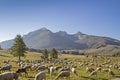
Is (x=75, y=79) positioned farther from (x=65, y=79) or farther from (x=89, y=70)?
(x=89, y=70)

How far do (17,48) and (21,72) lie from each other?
51.9 meters

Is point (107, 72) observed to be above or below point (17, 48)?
below

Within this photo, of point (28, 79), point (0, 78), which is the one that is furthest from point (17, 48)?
point (0, 78)

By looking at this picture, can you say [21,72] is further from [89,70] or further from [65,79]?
[89,70]

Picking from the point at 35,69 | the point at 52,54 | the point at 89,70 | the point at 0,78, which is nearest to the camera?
the point at 0,78

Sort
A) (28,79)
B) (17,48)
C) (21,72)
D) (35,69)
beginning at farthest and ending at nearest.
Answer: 1. (17,48)
2. (35,69)
3. (21,72)
4. (28,79)

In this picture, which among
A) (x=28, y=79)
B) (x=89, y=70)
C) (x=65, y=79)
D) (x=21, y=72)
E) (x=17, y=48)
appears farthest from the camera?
(x=17, y=48)

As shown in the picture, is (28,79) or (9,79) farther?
(28,79)

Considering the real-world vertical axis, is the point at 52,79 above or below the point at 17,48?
below

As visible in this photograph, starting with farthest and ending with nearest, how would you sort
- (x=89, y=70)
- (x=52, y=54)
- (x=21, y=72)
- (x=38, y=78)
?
(x=52, y=54) → (x=89, y=70) → (x=21, y=72) → (x=38, y=78)

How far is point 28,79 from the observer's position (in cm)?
3828

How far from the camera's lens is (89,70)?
5934 centimetres

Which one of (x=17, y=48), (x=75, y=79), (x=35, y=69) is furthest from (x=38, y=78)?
(x=17, y=48)

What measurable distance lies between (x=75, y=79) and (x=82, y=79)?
1871mm
